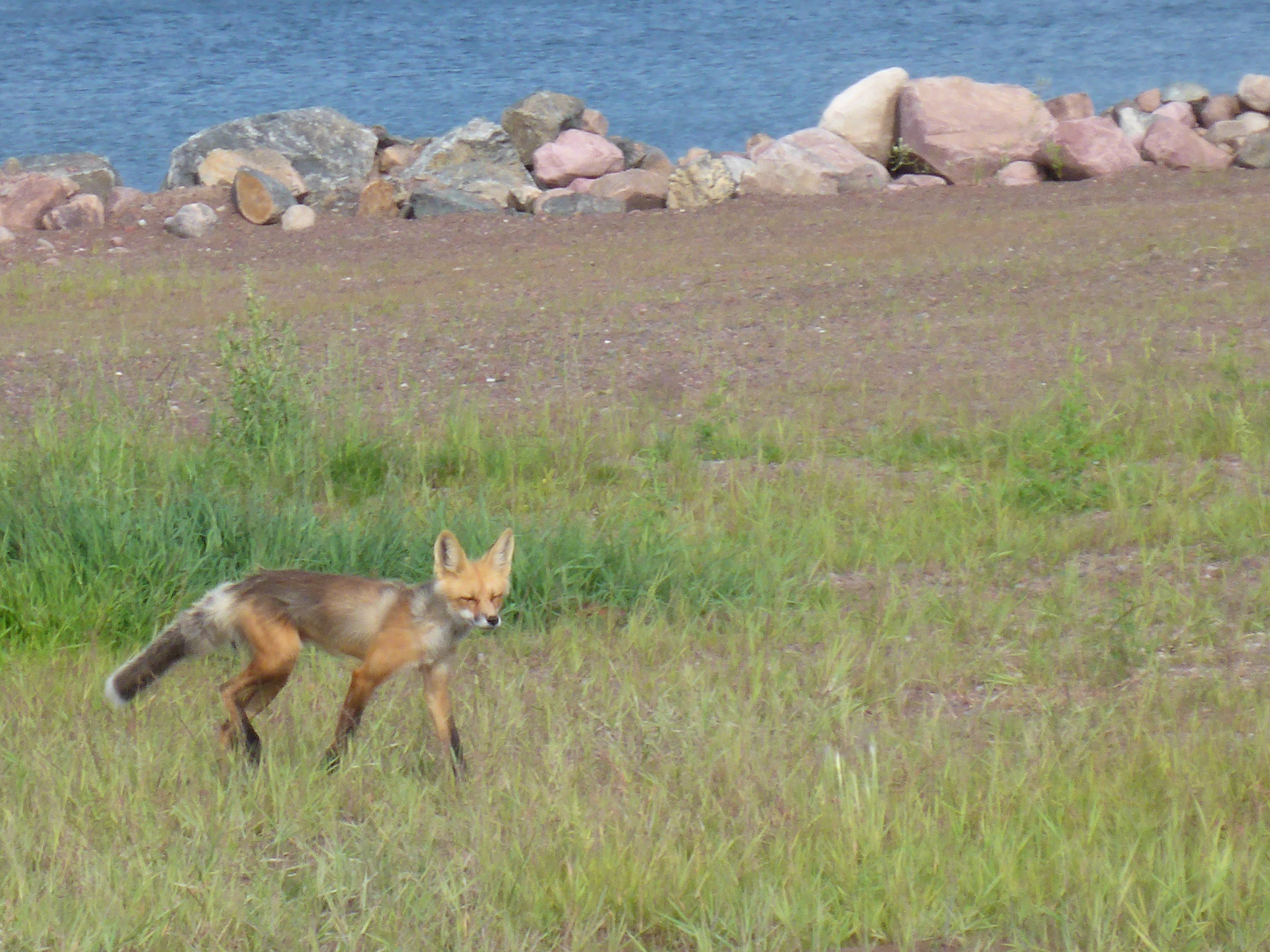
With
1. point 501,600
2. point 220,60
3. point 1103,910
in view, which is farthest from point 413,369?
point 220,60

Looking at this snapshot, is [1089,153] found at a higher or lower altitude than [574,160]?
higher

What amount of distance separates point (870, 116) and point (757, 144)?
2.62 meters

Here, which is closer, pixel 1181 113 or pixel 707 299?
pixel 707 299

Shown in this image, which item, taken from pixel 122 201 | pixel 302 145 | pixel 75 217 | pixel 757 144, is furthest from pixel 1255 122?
pixel 75 217

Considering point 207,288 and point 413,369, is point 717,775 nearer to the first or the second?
point 413,369

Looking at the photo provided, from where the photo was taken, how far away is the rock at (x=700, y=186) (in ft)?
55.1

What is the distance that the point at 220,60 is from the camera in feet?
139

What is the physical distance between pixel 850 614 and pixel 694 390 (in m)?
3.72

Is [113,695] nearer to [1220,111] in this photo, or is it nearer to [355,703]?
[355,703]

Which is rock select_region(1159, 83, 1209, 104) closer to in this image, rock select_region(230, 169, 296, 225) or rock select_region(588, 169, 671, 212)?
rock select_region(588, 169, 671, 212)

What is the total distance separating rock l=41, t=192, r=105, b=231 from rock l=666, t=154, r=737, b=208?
634 cm

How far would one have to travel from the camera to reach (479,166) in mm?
17969

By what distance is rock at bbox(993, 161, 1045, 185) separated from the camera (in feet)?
57.4

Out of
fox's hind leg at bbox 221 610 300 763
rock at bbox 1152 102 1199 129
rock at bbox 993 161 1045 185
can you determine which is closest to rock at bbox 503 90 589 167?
rock at bbox 993 161 1045 185
